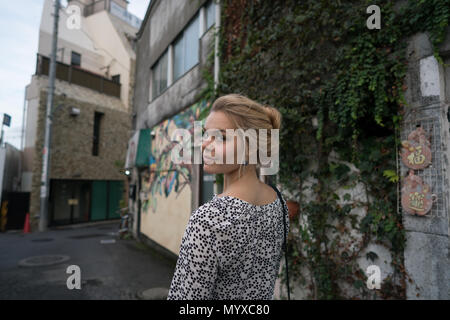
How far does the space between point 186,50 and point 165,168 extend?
375 cm

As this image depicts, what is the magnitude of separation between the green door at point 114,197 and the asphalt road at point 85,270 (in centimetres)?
572

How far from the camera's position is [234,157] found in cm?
112

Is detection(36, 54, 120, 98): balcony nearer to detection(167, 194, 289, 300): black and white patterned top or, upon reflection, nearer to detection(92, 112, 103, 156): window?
detection(92, 112, 103, 156): window

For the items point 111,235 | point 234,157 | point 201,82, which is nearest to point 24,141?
point 111,235

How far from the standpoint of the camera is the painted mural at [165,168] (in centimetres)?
693

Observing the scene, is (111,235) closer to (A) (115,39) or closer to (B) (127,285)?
(B) (127,285)

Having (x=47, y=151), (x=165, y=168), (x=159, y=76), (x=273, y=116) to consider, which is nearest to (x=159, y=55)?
(x=159, y=76)

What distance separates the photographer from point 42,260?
7020 mm

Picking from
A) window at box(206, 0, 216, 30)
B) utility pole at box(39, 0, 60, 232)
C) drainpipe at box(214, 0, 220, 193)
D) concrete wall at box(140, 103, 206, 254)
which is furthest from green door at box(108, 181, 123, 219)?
drainpipe at box(214, 0, 220, 193)

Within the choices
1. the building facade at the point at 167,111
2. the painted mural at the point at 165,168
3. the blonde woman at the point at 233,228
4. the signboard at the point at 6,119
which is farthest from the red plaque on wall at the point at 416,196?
the signboard at the point at 6,119

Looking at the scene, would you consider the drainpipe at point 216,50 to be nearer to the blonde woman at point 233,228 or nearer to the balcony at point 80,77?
the blonde woman at point 233,228

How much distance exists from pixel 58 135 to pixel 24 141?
6.37ft

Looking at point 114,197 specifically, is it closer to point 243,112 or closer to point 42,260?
point 42,260

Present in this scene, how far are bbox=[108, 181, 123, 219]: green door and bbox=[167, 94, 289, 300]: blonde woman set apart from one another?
640 inches
